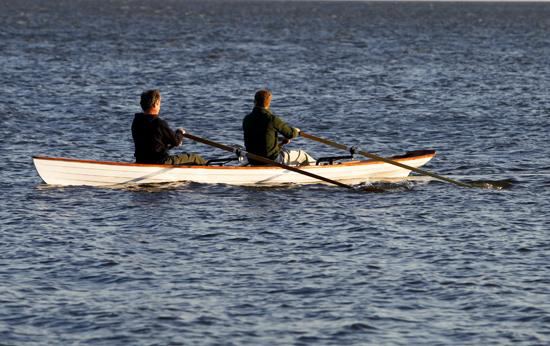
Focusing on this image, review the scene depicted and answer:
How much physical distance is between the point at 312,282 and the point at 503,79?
1527 inches

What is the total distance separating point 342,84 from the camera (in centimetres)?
→ 5144

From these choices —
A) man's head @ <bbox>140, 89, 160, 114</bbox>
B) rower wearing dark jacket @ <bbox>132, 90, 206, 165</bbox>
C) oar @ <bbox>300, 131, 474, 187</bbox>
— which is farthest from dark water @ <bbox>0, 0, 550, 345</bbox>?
man's head @ <bbox>140, 89, 160, 114</bbox>

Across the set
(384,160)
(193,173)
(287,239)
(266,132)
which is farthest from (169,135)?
(287,239)

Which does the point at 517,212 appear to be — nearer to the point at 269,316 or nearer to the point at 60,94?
the point at 269,316

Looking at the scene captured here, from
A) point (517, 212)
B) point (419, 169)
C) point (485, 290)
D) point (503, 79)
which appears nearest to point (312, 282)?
point (485, 290)

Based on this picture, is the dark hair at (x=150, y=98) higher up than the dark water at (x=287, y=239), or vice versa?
the dark hair at (x=150, y=98)

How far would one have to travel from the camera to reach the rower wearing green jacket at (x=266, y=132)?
80.5ft

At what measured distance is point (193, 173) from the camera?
24.4 meters

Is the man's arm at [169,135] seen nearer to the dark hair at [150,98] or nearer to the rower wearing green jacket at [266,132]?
the dark hair at [150,98]

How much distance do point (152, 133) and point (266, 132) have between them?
2.34 meters

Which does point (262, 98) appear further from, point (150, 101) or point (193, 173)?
point (150, 101)

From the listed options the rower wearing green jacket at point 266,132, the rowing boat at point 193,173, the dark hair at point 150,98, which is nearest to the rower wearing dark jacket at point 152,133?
the dark hair at point 150,98

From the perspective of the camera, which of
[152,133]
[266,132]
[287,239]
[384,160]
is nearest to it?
[287,239]

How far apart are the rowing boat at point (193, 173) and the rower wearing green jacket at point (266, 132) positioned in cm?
37
